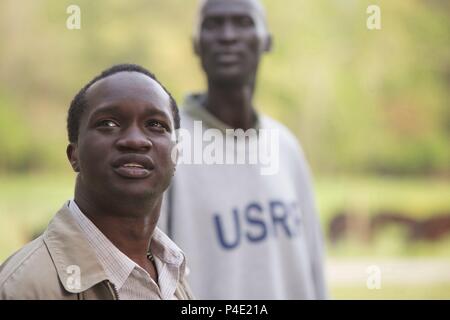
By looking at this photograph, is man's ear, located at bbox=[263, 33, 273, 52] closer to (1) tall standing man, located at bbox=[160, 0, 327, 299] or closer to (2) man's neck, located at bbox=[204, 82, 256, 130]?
(1) tall standing man, located at bbox=[160, 0, 327, 299]

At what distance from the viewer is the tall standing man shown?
291cm

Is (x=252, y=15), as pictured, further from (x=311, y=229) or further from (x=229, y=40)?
(x=311, y=229)

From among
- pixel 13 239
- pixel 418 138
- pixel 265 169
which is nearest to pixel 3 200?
pixel 13 239

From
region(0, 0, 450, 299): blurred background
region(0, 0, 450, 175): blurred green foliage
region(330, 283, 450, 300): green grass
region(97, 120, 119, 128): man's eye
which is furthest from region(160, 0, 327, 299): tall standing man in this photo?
region(0, 0, 450, 175): blurred green foliage

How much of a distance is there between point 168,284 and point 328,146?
946 cm

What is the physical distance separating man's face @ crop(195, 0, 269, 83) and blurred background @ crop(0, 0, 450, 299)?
18.7 ft

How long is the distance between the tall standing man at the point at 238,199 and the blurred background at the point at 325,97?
216 inches

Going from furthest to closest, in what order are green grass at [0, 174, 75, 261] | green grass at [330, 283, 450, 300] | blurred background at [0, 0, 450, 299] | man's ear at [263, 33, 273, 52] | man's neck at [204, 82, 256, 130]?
blurred background at [0, 0, 450, 299] → green grass at [0, 174, 75, 261] → green grass at [330, 283, 450, 300] → man's ear at [263, 33, 273, 52] → man's neck at [204, 82, 256, 130]

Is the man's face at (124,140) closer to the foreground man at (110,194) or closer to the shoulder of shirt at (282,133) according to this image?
the foreground man at (110,194)

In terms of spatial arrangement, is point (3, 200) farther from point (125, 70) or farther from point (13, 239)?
point (125, 70)

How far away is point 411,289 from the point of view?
759cm

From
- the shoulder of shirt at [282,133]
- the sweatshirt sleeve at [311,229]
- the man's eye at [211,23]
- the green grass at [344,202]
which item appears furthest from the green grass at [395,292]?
the man's eye at [211,23]

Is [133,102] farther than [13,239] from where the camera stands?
No

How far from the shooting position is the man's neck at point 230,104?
316 centimetres
